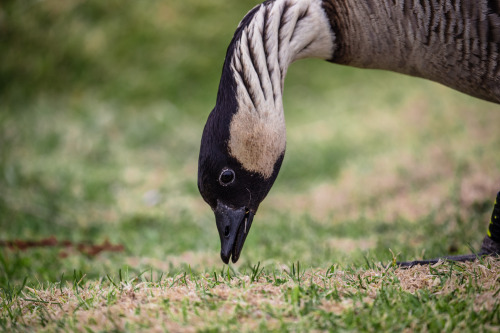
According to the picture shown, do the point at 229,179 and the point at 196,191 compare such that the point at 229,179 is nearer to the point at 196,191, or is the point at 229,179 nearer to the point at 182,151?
the point at 196,191

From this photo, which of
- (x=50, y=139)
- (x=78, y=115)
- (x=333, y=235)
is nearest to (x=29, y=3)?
(x=78, y=115)

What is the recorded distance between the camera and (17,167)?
8.11 m

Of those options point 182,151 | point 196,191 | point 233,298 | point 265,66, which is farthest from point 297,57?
point 182,151

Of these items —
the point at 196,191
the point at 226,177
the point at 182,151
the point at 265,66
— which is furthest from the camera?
the point at 182,151

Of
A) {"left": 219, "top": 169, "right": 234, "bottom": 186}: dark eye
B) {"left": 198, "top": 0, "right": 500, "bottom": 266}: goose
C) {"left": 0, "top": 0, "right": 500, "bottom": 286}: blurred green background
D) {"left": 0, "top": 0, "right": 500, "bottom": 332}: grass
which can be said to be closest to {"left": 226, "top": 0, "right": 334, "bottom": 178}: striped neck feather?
{"left": 198, "top": 0, "right": 500, "bottom": 266}: goose

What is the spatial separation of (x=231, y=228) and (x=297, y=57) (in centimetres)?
144

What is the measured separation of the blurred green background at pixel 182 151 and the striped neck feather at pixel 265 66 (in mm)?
1404

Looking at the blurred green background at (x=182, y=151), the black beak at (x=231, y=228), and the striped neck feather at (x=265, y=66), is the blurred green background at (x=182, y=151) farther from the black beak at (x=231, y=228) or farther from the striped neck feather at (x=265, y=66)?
the striped neck feather at (x=265, y=66)

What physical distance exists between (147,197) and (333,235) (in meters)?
3.38

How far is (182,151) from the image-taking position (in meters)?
10.8

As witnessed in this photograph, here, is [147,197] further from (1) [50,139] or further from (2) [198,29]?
(2) [198,29]

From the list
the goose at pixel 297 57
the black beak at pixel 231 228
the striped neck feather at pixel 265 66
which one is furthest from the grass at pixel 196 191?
the striped neck feather at pixel 265 66

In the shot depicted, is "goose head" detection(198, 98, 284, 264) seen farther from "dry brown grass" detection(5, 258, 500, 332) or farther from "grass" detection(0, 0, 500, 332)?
"dry brown grass" detection(5, 258, 500, 332)

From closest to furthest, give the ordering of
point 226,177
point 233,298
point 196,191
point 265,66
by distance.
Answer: point 233,298
point 265,66
point 226,177
point 196,191
